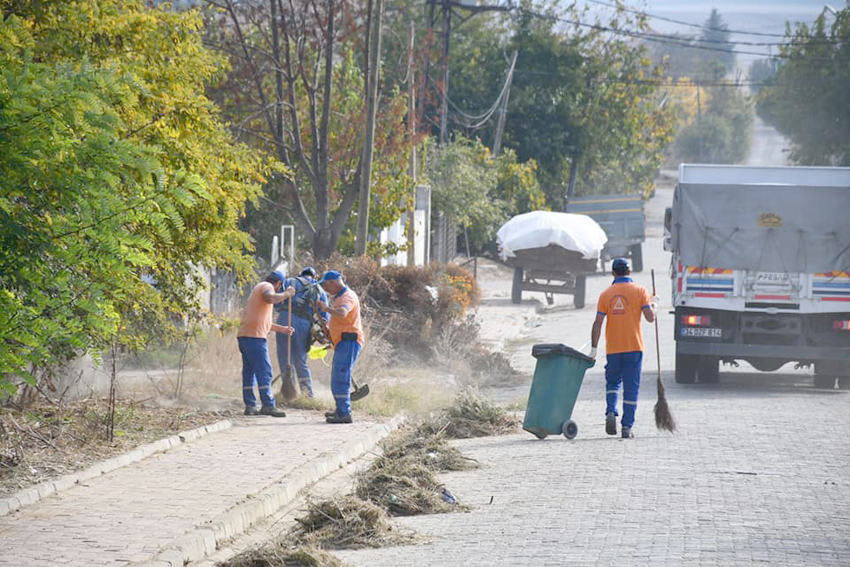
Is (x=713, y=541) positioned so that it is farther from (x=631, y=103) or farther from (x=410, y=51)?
(x=631, y=103)

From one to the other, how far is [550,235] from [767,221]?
1324cm

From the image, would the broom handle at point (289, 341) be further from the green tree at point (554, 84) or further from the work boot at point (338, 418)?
the green tree at point (554, 84)

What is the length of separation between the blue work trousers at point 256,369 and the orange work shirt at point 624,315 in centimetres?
365

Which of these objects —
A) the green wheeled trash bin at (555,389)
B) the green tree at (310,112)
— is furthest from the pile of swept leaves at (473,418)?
the green tree at (310,112)

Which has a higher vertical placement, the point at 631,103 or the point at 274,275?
the point at 631,103

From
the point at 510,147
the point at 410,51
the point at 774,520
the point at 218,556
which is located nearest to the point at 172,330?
the point at 218,556

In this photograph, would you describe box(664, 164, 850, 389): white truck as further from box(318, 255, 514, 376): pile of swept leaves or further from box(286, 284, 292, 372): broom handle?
box(286, 284, 292, 372): broom handle

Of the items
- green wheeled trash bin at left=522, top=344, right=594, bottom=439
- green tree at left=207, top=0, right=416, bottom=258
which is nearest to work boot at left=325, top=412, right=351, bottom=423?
green wheeled trash bin at left=522, top=344, right=594, bottom=439

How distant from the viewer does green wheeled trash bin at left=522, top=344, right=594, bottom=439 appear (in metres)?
11.9

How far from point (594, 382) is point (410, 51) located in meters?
9.55

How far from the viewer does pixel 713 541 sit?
726 cm

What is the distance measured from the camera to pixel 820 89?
54656mm

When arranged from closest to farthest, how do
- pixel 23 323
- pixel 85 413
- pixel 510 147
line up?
1. pixel 23 323
2. pixel 85 413
3. pixel 510 147

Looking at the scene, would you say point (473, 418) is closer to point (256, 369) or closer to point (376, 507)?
point (256, 369)
